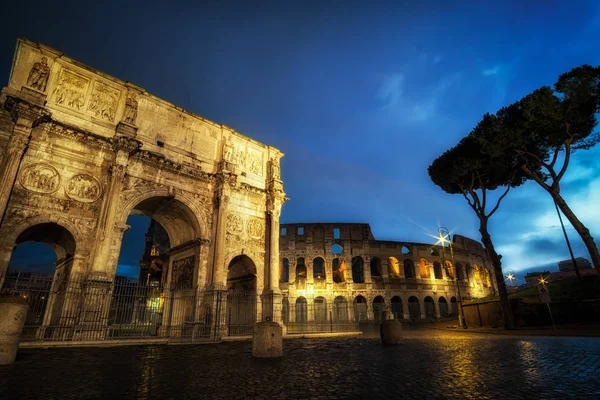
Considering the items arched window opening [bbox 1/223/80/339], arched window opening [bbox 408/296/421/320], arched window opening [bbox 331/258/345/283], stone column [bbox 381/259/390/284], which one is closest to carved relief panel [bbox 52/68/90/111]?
arched window opening [bbox 1/223/80/339]

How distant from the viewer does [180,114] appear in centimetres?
1673

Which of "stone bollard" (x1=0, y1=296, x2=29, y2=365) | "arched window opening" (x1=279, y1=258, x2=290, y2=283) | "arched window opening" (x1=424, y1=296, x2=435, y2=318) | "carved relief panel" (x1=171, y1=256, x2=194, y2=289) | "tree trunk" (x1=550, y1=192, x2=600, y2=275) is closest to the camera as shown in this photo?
"stone bollard" (x1=0, y1=296, x2=29, y2=365)

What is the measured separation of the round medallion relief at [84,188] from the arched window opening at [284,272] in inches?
889

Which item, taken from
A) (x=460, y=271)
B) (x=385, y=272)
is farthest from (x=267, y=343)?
(x=460, y=271)

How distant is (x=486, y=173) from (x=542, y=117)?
4.44 meters

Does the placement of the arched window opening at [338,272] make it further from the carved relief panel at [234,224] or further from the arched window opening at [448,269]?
the carved relief panel at [234,224]

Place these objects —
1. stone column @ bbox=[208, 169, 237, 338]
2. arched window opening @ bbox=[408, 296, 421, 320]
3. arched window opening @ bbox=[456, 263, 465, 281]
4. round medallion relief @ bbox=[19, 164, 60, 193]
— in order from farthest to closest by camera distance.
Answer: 1. arched window opening @ bbox=[456, 263, 465, 281]
2. arched window opening @ bbox=[408, 296, 421, 320]
3. stone column @ bbox=[208, 169, 237, 338]
4. round medallion relief @ bbox=[19, 164, 60, 193]

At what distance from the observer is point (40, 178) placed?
11.6m

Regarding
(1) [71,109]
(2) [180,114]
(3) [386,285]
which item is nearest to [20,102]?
(1) [71,109]

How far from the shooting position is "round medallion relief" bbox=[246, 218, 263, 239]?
57.9 feet

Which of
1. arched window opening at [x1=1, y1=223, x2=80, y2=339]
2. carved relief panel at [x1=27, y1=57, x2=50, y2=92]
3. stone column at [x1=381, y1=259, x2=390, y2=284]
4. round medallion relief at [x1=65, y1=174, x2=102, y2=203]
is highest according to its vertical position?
carved relief panel at [x1=27, y1=57, x2=50, y2=92]

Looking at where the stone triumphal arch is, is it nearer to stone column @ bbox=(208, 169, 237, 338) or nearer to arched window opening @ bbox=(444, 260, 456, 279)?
stone column @ bbox=(208, 169, 237, 338)

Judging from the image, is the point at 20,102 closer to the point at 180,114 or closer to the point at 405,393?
the point at 180,114

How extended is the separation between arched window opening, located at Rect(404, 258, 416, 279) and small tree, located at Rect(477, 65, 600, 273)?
20.0m
